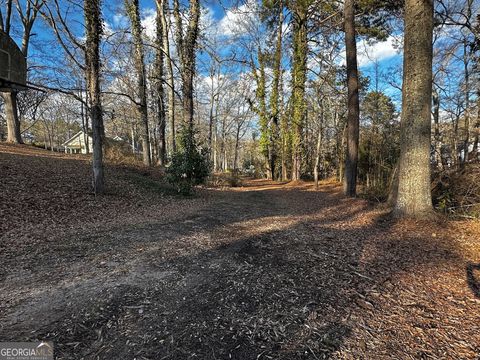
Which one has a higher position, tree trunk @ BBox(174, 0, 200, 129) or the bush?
tree trunk @ BBox(174, 0, 200, 129)

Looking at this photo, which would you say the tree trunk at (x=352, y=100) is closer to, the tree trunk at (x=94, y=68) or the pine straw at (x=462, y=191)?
the pine straw at (x=462, y=191)

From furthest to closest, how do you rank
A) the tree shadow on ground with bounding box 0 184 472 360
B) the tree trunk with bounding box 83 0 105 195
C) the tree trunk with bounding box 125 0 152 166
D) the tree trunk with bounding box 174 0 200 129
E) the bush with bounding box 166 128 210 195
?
the tree trunk with bounding box 125 0 152 166, the tree trunk with bounding box 174 0 200 129, the bush with bounding box 166 128 210 195, the tree trunk with bounding box 83 0 105 195, the tree shadow on ground with bounding box 0 184 472 360

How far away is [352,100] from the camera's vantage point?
29.0 feet

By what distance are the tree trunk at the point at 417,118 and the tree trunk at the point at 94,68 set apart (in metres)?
7.34

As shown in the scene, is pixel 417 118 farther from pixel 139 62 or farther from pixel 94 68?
pixel 139 62

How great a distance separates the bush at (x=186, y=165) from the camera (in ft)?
27.8

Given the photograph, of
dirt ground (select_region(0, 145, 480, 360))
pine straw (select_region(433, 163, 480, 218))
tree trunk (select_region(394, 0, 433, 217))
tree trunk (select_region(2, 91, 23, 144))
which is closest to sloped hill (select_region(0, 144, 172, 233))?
dirt ground (select_region(0, 145, 480, 360))

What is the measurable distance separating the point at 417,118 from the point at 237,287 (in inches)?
189

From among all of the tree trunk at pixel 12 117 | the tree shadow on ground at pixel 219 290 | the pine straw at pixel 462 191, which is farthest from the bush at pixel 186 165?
the tree trunk at pixel 12 117

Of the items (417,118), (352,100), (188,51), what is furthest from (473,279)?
(188,51)

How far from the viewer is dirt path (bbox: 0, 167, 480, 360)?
180 cm

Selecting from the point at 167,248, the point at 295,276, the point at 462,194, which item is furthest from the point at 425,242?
the point at 167,248

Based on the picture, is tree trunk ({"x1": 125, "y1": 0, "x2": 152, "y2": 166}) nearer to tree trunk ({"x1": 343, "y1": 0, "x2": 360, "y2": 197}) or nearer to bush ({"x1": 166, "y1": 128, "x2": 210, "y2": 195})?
bush ({"x1": 166, "y1": 128, "x2": 210, "y2": 195})

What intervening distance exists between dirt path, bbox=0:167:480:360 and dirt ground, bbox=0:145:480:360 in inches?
0.5
